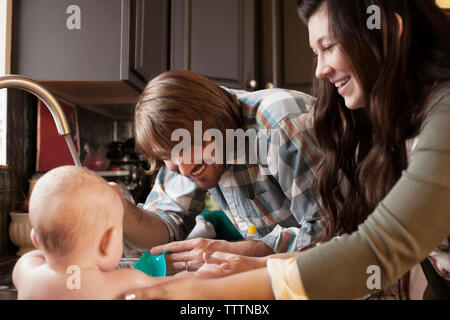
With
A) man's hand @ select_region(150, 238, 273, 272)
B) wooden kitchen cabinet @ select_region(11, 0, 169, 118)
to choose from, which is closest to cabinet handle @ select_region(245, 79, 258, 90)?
wooden kitchen cabinet @ select_region(11, 0, 169, 118)

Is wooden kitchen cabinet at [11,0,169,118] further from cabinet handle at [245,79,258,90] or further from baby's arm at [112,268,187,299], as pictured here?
baby's arm at [112,268,187,299]

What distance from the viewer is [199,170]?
1.03 m

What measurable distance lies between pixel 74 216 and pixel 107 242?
0.22 ft

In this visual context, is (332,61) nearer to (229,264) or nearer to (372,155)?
(372,155)

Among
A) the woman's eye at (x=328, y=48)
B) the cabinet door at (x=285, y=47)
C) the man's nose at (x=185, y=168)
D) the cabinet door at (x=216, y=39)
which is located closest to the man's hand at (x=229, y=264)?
the man's nose at (x=185, y=168)

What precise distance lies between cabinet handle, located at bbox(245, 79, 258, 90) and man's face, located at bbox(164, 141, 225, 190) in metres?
1.05

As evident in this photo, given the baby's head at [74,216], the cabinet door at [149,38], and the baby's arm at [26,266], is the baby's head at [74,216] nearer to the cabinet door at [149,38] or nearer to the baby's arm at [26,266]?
the baby's arm at [26,266]

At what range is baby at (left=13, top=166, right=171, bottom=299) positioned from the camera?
0.51 m

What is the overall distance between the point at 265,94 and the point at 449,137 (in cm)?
66

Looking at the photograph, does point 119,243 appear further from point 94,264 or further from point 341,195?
point 341,195

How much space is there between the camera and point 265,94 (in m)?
1.11

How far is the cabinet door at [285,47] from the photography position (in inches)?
83.5

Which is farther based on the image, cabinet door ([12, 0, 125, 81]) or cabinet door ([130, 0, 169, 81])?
cabinet door ([130, 0, 169, 81])

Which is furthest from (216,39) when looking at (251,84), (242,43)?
(251,84)
